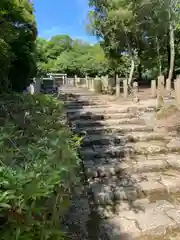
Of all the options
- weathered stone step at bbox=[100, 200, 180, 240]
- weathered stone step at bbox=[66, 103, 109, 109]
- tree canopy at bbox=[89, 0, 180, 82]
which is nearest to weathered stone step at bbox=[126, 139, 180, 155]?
weathered stone step at bbox=[100, 200, 180, 240]

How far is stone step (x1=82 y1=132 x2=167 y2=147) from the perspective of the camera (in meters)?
6.04

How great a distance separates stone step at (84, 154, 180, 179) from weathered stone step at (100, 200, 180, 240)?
1.04 m

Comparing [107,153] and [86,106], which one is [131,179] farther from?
[86,106]

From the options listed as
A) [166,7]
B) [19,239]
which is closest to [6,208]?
[19,239]

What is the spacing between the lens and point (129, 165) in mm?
4926

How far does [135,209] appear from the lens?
3678 mm

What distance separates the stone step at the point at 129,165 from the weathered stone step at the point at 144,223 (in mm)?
1038

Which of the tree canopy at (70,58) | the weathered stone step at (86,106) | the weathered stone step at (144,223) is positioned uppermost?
the tree canopy at (70,58)

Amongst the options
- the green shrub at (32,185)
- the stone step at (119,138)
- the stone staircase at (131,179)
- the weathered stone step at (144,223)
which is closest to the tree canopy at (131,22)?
the stone staircase at (131,179)

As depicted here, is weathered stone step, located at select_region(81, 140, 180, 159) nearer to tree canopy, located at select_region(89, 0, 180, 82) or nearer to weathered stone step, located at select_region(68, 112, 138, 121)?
weathered stone step, located at select_region(68, 112, 138, 121)

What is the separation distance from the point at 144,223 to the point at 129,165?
1670mm

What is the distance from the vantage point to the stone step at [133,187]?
393 centimetres

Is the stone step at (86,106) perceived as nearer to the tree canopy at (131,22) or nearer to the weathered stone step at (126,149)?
the weathered stone step at (126,149)

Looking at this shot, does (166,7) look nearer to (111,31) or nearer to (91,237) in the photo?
(111,31)
